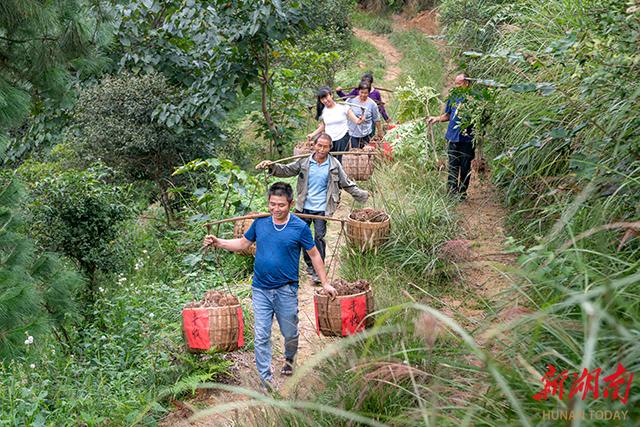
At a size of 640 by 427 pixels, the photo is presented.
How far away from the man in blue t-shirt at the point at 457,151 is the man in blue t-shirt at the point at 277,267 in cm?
387

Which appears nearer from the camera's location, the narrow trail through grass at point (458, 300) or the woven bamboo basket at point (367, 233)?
the narrow trail through grass at point (458, 300)

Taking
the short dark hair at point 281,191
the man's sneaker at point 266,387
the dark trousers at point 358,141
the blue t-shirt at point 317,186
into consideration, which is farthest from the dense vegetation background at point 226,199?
the short dark hair at point 281,191

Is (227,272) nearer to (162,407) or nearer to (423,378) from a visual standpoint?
(162,407)

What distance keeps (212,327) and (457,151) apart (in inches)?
184

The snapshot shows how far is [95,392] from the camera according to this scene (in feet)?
20.3

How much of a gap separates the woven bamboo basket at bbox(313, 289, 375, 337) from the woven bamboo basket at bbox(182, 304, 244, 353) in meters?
0.65

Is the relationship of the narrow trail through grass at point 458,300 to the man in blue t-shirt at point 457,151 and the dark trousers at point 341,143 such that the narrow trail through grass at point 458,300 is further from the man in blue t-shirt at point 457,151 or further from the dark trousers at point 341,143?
the dark trousers at point 341,143

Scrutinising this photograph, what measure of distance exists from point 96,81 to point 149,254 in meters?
3.62

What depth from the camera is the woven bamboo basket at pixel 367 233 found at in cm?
781

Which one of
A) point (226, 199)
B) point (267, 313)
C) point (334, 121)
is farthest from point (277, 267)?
point (334, 121)

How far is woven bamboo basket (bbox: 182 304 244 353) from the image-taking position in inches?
232

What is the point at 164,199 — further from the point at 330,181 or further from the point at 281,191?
the point at 281,191

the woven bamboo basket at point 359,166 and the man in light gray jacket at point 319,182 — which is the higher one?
the man in light gray jacket at point 319,182

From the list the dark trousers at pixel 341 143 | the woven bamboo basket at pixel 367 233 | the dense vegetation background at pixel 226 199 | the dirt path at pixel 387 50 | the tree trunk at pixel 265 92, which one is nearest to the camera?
the dense vegetation background at pixel 226 199
